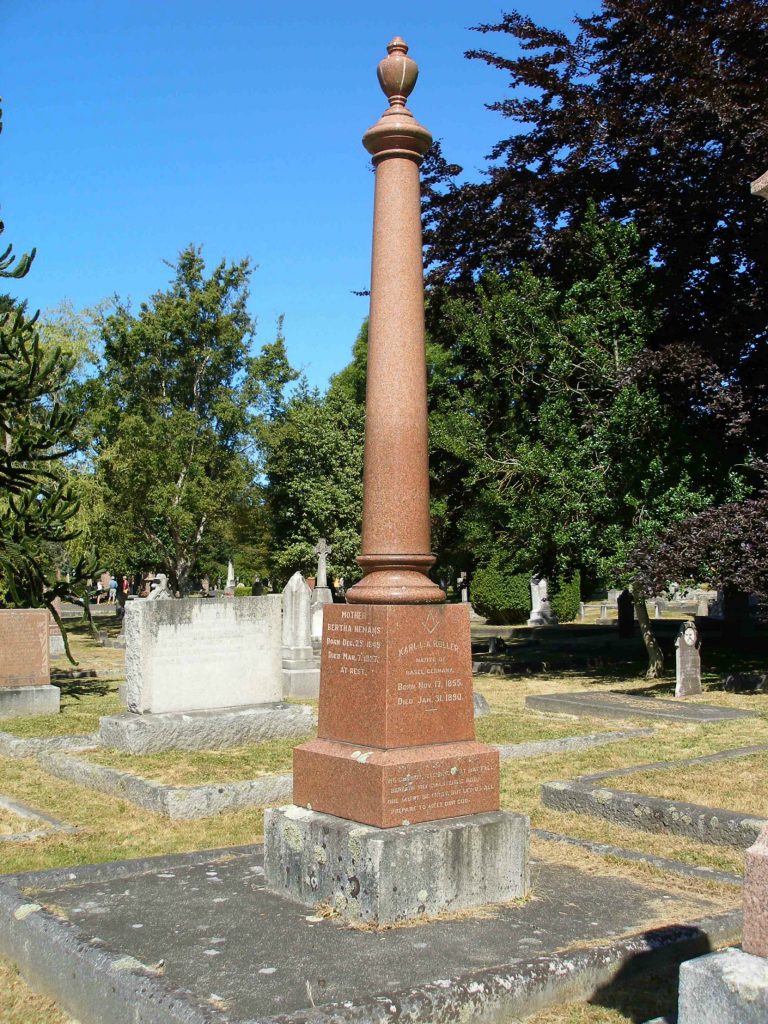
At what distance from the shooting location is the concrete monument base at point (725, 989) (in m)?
2.91

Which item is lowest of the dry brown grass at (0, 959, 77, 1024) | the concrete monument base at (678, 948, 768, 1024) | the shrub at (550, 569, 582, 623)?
the dry brown grass at (0, 959, 77, 1024)

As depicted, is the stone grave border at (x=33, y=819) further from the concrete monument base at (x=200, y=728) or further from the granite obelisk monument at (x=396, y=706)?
the granite obelisk monument at (x=396, y=706)

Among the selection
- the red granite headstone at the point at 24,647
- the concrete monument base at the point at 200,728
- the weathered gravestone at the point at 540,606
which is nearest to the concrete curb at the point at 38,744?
the concrete monument base at the point at 200,728

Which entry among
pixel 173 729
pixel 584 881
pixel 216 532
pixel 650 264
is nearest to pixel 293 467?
pixel 216 532

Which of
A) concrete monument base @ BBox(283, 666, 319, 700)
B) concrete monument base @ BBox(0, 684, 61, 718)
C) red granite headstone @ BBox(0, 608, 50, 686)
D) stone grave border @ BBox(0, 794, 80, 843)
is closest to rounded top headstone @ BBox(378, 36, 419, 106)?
stone grave border @ BBox(0, 794, 80, 843)

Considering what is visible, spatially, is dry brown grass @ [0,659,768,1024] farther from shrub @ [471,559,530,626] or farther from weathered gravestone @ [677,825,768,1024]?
shrub @ [471,559,530,626]

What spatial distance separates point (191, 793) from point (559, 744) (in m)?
4.61

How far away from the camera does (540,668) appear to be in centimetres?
2195

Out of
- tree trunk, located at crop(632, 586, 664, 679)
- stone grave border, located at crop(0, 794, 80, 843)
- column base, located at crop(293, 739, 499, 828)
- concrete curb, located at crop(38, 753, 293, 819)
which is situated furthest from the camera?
tree trunk, located at crop(632, 586, 664, 679)

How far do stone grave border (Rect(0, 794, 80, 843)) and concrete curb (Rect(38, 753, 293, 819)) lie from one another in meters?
0.80

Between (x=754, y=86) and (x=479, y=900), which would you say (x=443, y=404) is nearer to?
(x=754, y=86)

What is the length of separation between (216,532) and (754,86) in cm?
2652

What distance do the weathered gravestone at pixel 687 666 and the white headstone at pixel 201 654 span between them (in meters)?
6.94

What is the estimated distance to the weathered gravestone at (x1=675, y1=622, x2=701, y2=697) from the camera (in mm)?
16500
